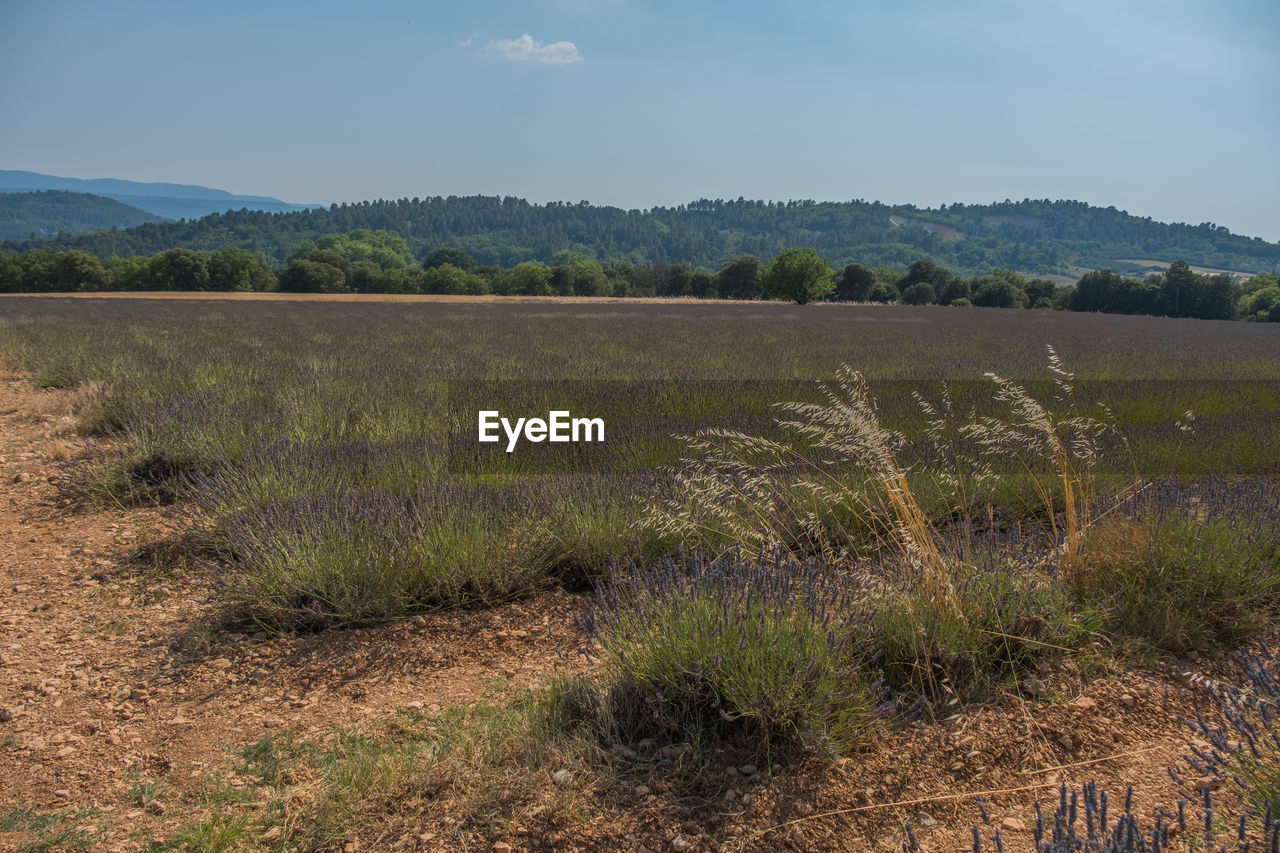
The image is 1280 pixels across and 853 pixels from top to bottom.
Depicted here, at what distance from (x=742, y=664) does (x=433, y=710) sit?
3.75ft

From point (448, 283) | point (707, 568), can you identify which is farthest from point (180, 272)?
point (707, 568)

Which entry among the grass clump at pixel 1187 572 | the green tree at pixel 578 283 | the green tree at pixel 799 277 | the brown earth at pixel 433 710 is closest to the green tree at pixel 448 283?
the green tree at pixel 578 283

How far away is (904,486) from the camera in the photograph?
2.74m

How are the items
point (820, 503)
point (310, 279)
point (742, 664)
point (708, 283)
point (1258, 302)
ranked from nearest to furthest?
1. point (742, 664)
2. point (820, 503)
3. point (1258, 302)
4. point (310, 279)
5. point (708, 283)

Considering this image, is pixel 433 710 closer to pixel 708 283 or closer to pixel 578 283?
pixel 708 283

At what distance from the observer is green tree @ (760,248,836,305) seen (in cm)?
6078

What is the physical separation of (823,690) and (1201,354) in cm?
1681

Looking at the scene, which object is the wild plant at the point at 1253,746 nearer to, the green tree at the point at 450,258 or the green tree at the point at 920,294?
the green tree at the point at 920,294

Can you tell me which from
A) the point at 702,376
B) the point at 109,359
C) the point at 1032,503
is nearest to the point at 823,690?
the point at 1032,503

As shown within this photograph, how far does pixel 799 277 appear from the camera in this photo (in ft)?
201

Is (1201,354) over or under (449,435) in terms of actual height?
over

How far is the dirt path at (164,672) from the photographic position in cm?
225

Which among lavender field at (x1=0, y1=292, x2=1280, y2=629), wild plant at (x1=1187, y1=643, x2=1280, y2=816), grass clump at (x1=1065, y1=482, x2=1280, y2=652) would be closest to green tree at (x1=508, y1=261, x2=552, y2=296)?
lavender field at (x1=0, y1=292, x2=1280, y2=629)

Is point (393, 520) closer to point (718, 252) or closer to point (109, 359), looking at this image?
point (109, 359)
